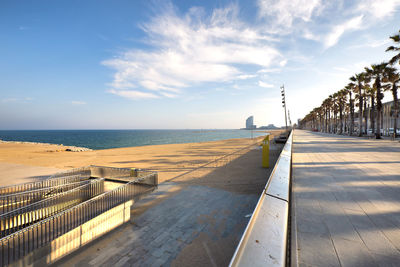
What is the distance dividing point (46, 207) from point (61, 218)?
281 cm

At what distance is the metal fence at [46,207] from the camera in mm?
6036

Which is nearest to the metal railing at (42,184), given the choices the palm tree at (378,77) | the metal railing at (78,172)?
the metal railing at (78,172)

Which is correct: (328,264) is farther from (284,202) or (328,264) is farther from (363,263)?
(284,202)

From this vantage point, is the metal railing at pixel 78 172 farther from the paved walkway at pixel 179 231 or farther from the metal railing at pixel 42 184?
the paved walkway at pixel 179 231

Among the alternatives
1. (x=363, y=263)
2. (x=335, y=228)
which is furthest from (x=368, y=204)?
(x=363, y=263)

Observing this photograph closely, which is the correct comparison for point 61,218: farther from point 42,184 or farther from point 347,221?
point 347,221

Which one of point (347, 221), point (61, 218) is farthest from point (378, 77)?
point (61, 218)

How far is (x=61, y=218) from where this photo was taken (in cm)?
536

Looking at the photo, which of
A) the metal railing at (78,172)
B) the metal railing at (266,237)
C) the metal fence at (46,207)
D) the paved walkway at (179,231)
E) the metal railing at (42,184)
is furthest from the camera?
the metal railing at (78,172)

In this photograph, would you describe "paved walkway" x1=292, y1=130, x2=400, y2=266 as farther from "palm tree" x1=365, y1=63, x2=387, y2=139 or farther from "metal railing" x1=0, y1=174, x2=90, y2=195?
"palm tree" x1=365, y1=63, x2=387, y2=139

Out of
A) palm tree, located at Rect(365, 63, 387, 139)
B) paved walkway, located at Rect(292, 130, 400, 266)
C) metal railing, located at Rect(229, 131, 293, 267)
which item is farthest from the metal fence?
palm tree, located at Rect(365, 63, 387, 139)

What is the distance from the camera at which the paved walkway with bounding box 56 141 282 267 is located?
4746 mm

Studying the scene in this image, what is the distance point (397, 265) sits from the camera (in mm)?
2107

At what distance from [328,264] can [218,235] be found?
4165 millimetres
